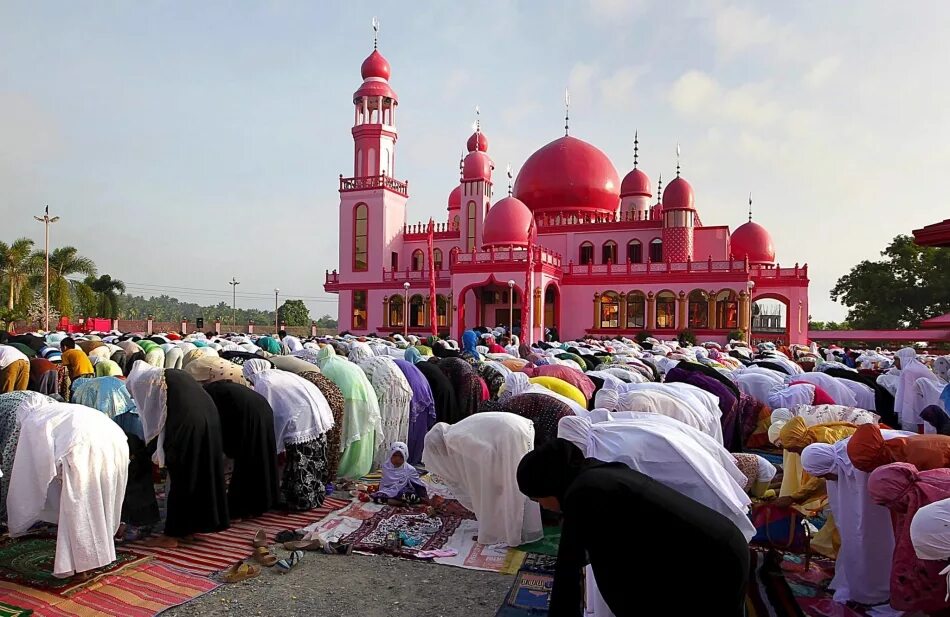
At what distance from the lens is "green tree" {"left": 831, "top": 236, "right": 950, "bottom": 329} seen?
99.9 feet

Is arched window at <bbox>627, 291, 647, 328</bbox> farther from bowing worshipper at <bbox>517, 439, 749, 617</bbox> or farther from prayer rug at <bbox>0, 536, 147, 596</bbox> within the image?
bowing worshipper at <bbox>517, 439, 749, 617</bbox>

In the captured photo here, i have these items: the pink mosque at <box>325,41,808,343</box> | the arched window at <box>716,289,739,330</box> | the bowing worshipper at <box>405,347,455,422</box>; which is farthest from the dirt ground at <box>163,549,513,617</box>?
the arched window at <box>716,289,739,330</box>

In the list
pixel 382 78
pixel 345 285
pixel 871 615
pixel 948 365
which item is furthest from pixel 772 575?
pixel 382 78

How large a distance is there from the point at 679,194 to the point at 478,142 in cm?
791

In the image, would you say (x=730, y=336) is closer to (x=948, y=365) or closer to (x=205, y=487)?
(x=948, y=365)

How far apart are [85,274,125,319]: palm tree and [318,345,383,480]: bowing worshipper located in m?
31.0

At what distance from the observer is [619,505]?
1961 mm

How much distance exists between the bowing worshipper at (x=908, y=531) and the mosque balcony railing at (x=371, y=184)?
23.6 metres

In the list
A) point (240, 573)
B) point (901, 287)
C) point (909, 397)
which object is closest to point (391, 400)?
point (240, 573)

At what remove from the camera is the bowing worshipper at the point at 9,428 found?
346cm

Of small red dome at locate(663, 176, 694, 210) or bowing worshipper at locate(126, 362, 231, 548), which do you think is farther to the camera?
small red dome at locate(663, 176, 694, 210)

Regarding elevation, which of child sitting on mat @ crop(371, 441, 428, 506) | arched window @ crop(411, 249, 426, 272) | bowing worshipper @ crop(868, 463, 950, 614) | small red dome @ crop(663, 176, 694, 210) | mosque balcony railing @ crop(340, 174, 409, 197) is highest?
mosque balcony railing @ crop(340, 174, 409, 197)

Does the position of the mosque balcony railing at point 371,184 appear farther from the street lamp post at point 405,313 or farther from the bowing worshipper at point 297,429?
the bowing worshipper at point 297,429

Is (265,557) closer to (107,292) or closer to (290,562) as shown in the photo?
(290,562)
